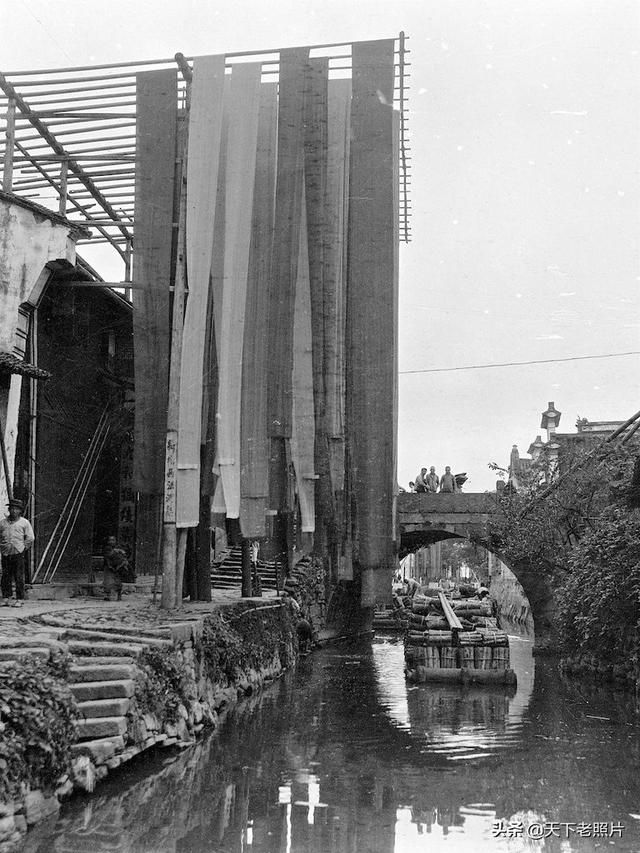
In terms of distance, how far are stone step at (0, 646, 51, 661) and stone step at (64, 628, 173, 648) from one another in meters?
1.29

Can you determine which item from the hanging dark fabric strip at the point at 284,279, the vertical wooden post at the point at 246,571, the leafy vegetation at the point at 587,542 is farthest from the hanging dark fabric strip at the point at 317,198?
the leafy vegetation at the point at 587,542

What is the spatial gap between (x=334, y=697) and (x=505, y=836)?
319 inches

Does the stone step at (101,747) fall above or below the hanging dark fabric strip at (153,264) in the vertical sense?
below

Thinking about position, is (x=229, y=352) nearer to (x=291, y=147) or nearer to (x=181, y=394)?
(x=181, y=394)

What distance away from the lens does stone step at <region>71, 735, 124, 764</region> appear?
7.64m

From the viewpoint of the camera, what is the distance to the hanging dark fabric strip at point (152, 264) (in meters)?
14.5

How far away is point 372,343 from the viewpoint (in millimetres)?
15938

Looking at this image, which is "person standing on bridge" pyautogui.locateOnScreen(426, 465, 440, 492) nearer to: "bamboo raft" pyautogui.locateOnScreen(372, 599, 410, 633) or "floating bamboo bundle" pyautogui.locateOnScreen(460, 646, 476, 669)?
"bamboo raft" pyautogui.locateOnScreen(372, 599, 410, 633)

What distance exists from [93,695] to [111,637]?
4.16ft

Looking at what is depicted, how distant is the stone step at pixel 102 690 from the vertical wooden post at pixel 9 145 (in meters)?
8.95

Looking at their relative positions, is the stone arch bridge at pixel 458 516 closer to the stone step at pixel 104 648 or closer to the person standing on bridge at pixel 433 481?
the person standing on bridge at pixel 433 481

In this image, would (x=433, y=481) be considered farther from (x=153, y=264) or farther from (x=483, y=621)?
(x=153, y=264)

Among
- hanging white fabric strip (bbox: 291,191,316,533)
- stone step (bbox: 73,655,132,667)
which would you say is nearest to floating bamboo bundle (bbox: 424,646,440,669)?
hanging white fabric strip (bbox: 291,191,316,533)

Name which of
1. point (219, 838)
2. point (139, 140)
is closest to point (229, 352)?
point (139, 140)
